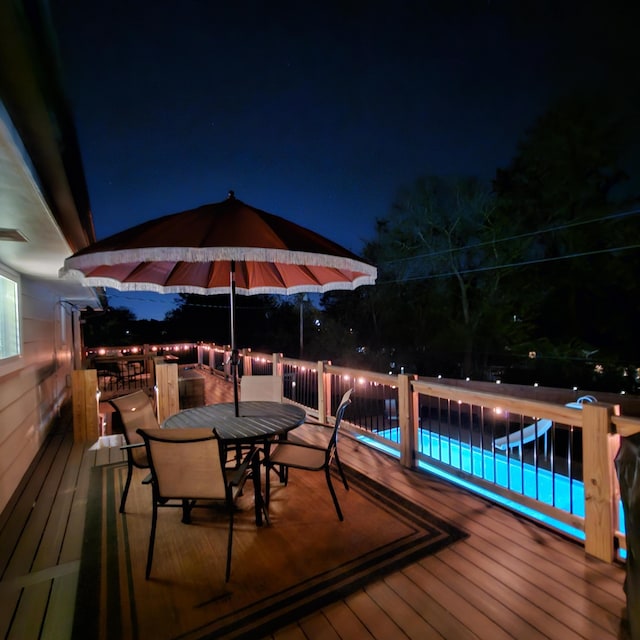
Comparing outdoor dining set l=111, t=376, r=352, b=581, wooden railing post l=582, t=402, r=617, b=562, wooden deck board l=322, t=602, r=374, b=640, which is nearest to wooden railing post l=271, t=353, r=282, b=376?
outdoor dining set l=111, t=376, r=352, b=581

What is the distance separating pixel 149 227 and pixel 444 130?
72.7 feet

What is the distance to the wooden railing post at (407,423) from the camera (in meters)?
3.72

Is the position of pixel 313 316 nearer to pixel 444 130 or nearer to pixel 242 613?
pixel 444 130

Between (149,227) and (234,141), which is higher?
(234,141)

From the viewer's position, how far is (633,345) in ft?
55.2

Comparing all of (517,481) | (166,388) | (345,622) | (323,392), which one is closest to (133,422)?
(345,622)

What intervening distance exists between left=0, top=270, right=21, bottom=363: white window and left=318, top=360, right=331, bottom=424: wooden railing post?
3.55 m

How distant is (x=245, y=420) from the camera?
313 cm

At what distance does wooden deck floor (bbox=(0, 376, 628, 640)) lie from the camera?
1.78 m

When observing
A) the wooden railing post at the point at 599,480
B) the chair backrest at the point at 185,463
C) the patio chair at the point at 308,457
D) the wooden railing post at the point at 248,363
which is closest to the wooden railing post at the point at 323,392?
the patio chair at the point at 308,457

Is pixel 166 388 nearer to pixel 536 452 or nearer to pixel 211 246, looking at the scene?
pixel 211 246

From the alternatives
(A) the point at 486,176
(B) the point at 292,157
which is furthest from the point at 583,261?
(B) the point at 292,157

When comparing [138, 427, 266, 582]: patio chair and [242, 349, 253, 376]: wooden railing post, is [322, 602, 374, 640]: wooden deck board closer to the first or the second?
[138, 427, 266, 582]: patio chair

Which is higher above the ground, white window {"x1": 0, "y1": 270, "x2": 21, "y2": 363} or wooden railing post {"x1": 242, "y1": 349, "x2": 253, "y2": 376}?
white window {"x1": 0, "y1": 270, "x2": 21, "y2": 363}
